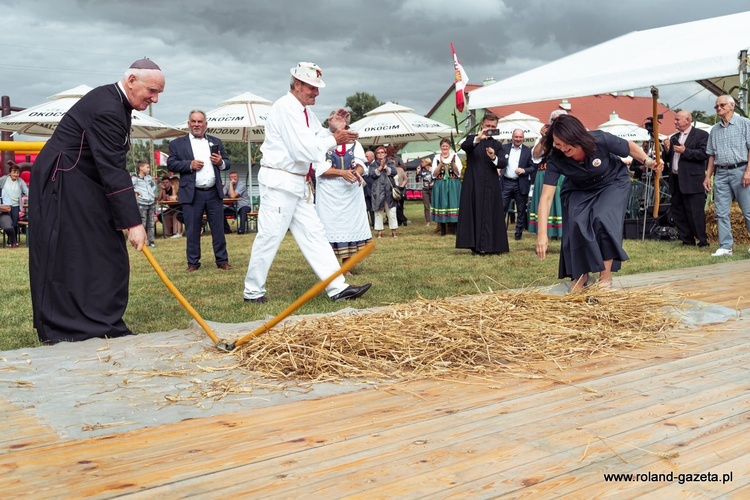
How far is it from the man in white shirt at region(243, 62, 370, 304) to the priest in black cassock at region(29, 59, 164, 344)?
1597mm

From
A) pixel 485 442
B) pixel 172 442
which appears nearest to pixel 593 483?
pixel 485 442

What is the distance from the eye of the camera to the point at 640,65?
9.96 m

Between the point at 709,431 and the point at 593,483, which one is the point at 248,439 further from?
the point at 709,431

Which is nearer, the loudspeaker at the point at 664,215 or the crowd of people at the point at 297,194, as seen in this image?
the crowd of people at the point at 297,194

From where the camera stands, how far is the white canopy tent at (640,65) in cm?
940

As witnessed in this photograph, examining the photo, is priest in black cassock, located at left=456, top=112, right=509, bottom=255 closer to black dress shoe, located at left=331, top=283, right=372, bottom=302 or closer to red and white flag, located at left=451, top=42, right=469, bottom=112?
red and white flag, located at left=451, top=42, right=469, bottom=112

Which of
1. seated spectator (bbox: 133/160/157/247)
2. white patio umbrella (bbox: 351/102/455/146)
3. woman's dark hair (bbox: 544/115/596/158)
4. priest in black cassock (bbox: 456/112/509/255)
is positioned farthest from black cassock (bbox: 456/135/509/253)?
white patio umbrella (bbox: 351/102/455/146)

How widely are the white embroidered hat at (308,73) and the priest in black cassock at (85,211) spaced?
1597 mm

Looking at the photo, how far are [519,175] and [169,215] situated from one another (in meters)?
8.23

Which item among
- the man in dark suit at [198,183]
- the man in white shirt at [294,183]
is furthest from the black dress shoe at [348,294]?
the man in dark suit at [198,183]

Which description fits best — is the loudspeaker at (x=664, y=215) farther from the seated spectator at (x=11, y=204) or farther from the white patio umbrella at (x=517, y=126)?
the seated spectator at (x=11, y=204)

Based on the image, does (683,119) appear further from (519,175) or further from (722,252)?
(519,175)

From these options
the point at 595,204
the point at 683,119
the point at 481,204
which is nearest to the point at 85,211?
the point at 595,204

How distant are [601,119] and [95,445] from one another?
46835 mm
